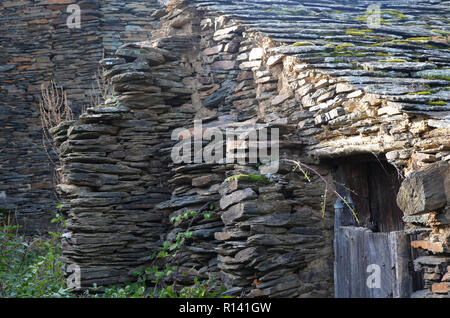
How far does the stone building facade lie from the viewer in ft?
15.8

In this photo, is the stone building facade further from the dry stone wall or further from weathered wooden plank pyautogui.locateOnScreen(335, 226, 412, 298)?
the dry stone wall

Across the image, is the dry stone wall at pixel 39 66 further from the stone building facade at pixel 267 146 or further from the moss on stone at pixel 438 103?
the moss on stone at pixel 438 103

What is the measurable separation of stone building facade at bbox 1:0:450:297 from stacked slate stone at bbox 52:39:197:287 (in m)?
0.02

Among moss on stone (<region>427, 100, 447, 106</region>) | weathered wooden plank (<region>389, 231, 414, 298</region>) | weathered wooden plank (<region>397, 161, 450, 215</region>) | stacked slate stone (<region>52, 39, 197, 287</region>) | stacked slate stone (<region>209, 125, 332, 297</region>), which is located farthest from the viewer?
stacked slate stone (<region>52, 39, 197, 287</region>)

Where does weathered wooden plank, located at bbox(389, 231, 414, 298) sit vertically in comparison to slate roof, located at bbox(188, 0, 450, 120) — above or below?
below

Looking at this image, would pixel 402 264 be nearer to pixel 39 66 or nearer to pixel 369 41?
pixel 369 41

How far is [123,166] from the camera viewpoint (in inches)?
259

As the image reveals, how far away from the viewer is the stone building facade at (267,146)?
15.8ft

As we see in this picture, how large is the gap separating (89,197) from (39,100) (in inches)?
202

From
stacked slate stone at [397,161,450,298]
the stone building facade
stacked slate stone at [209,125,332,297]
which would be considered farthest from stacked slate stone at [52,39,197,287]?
stacked slate stone at [397,161,450,298]

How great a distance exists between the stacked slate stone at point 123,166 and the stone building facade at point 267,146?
0.02 metres

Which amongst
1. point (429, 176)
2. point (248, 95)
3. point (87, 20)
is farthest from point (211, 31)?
point (87, 20)

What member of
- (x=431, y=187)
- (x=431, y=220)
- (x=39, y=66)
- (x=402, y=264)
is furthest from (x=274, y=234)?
(x=39, y=66)
